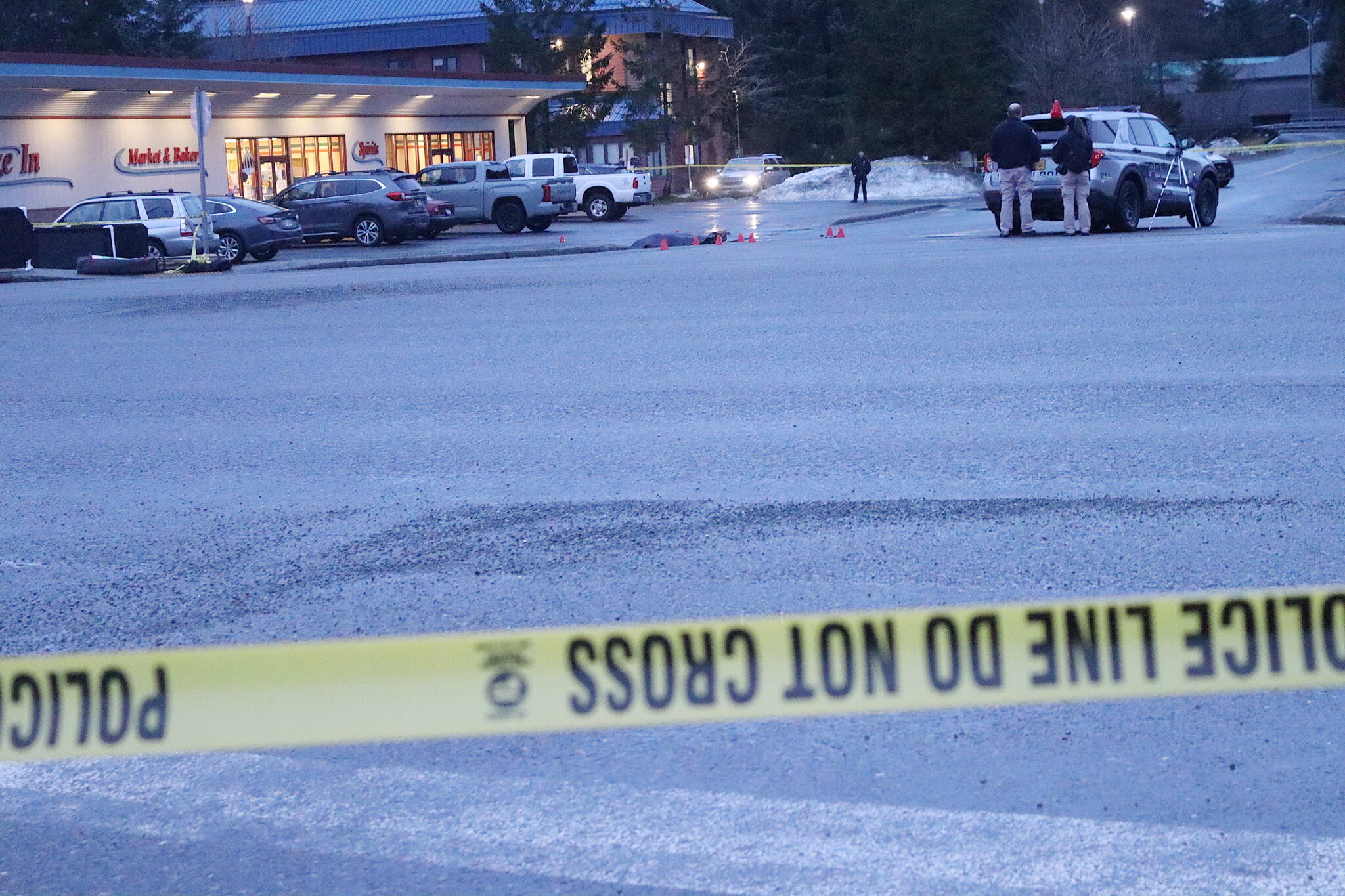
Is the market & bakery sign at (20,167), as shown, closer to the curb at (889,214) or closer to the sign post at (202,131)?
the sign post at (202,131)

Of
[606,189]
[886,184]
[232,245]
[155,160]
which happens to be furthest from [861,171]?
[232,245]

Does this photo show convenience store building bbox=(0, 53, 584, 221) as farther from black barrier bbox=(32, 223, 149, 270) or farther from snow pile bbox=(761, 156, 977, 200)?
snow pile bbox=(761, 156, 977, 200)

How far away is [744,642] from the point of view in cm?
316

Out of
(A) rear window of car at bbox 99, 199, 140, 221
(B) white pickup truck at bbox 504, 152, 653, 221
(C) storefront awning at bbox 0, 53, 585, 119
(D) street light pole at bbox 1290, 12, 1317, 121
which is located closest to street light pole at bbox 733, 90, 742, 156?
(C) storefront awning at bbox 0, 53, 585, 119

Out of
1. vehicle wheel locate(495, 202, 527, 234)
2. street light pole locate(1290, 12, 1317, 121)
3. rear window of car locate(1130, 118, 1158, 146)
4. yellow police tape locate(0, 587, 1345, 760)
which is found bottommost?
yellow police tape locate(0, 587, 1345, 760)

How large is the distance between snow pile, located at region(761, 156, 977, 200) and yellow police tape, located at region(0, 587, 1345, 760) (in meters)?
54.1

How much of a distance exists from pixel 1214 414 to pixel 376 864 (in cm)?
632

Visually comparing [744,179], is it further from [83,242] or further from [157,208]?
[83,242]

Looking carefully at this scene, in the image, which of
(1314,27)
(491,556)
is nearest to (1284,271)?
(491,556)

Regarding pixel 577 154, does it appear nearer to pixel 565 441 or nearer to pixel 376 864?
pixel 565 441

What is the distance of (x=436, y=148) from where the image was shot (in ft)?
169

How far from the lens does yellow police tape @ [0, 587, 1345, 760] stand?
9.78ft

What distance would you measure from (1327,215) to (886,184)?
34.1 meters

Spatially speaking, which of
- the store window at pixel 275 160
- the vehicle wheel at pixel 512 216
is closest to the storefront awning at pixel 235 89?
the store window at pixel 275 160
